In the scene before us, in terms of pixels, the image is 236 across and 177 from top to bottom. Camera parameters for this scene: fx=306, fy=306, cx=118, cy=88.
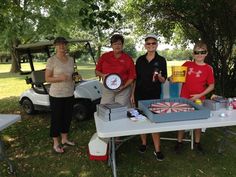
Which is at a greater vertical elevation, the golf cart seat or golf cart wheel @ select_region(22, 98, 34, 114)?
the golf cart seat

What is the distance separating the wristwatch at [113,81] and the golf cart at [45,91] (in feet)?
8.89

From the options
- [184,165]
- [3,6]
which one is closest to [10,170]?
[184,165]

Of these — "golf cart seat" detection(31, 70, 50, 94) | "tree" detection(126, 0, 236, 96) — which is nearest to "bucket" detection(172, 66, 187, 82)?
"tree" detection(126, 0, 236, 96)

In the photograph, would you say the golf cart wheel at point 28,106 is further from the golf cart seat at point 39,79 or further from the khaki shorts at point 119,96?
the khaki shorts at point 119,96

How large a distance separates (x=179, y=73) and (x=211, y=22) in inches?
176

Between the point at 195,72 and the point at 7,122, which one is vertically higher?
the point at 195,72

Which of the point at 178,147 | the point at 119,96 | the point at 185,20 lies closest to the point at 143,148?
the point at 178,147

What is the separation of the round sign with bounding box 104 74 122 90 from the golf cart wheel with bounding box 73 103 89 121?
273 cm

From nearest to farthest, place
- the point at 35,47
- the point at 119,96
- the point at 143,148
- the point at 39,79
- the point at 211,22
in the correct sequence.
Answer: the point at 119,96 < the point at 143,148 < the point at 35,47 < the point at 39,79 < the point at 211,22

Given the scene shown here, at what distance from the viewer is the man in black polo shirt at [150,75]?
4023mm

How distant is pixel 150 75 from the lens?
4.18 meters

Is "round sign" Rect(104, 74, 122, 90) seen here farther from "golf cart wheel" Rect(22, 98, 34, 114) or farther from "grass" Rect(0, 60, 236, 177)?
"golf cart wheel" Rect(22, 98, 34, 114)

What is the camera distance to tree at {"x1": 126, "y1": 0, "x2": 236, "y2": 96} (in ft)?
23.5

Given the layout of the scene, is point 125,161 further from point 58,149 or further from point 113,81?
point 113,81
